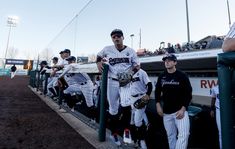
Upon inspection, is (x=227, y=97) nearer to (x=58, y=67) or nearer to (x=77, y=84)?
(x=77, y=84)

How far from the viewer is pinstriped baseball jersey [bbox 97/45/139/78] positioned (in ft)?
10.5

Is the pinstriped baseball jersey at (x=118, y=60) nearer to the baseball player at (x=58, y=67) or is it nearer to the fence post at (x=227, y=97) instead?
the fence post at (x=227, y=97)

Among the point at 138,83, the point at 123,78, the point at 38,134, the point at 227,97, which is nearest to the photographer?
the point at 227,97

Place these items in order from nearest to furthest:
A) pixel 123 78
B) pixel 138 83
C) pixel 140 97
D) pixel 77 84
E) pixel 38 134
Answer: pixel 38 134, pixel 123 78, pixel 140 97, pixel 138 83, pixel 77 84

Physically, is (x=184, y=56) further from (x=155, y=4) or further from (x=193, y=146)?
(x=193, y=146)

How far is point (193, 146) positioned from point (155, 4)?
2846 mm

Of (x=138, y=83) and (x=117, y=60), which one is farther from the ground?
(x=117, y=60)

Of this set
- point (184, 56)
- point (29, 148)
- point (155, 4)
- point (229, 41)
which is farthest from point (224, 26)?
point (29, 148)

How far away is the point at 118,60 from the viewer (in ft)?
10.5

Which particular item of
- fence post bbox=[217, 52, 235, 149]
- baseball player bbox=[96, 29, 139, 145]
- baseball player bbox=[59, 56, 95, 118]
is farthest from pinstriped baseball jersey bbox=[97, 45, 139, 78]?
fence post bbox=[217, 52, 235, 149]

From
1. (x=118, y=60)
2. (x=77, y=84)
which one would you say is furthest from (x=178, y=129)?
(x=77, y=84)

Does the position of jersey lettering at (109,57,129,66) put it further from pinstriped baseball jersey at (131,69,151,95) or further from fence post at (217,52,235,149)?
fence post at (217,52,235,149)

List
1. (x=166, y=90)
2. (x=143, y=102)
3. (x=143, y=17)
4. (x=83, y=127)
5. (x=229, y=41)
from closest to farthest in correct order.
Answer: (x=229, y=41), (x=166, y=90), (x=143, y=102), (x=83, y=127), (x=143, y=17)

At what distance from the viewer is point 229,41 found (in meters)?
0.91
